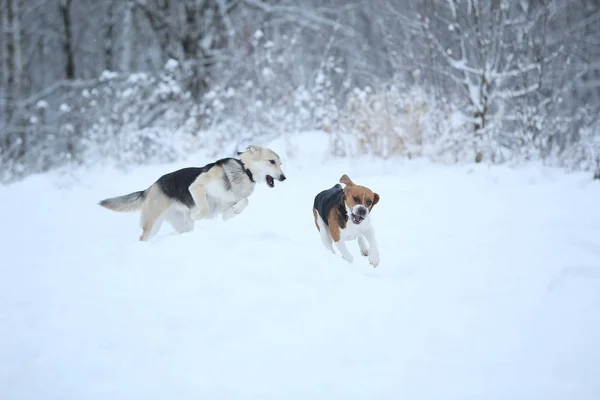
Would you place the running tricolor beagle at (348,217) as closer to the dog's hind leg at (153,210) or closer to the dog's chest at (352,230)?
the dog's chest at (352,230)

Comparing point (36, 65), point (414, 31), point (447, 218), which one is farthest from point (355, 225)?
point (36, 65)

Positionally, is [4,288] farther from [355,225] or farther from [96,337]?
[355,225]

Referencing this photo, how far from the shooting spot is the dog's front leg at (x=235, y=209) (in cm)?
518

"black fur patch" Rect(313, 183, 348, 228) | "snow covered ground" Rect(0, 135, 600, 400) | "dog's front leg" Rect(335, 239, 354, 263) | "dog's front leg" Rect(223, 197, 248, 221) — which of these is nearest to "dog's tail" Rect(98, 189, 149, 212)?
"snow covered ground" Rect(0, 135, 600, 400)

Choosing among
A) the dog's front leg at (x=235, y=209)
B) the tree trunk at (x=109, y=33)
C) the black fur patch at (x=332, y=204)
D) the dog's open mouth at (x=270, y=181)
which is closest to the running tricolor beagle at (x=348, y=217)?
the black fur patch at (x=332, y=204)

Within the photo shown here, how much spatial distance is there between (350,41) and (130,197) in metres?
16.9

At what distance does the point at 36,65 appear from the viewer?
27781 millimetres

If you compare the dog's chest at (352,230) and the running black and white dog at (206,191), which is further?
the running black and white dog at (206,191)

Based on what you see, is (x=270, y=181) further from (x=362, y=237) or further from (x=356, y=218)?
(x=356, y=218)

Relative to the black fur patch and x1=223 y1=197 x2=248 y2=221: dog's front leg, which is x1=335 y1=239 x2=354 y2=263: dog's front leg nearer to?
the black fur patch

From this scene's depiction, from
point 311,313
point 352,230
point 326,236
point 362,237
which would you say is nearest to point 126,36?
point 326,236

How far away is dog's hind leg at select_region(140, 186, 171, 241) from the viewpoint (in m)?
5.43

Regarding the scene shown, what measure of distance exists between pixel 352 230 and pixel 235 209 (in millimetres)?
1724

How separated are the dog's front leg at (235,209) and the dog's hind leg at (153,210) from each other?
24.5 inches
